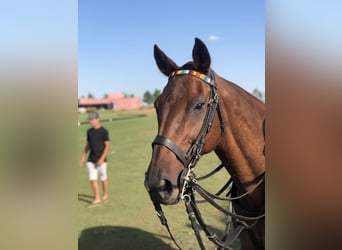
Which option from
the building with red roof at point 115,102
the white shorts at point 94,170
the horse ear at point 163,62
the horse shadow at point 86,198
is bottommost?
the building with red roof at point 115,102

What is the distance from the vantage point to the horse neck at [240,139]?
7.50 feet

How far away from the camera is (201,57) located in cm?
216

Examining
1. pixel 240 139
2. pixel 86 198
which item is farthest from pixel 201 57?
pixel 86 198

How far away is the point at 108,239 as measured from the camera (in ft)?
16.5

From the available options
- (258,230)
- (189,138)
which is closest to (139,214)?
(258,230)

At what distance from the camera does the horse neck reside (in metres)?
2.29

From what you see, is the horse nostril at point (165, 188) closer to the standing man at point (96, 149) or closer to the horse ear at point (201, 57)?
the horse ear at point (201, 57)

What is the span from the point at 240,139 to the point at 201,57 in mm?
717

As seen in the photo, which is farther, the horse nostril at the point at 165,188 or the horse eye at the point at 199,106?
the horse eye at the point at 199,106

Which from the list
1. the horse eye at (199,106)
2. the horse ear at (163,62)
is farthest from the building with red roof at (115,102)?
the horse eye at (199,106)

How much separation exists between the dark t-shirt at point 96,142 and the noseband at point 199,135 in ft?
16.4

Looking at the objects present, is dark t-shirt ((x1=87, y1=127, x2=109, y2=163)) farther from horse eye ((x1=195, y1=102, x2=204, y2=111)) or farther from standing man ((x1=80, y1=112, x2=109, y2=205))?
horse eye ((x1=195, y1=102, x2=204, y2=111))

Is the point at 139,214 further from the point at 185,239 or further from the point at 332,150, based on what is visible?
the point at 332,150

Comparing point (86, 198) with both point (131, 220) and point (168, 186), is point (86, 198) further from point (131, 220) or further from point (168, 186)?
point (168, 186)
